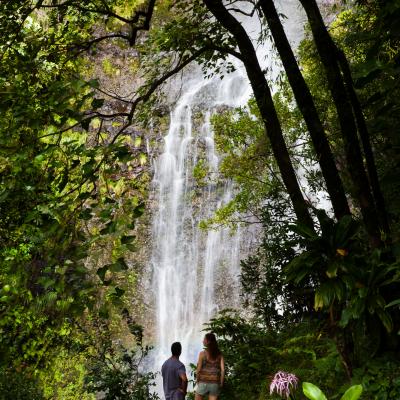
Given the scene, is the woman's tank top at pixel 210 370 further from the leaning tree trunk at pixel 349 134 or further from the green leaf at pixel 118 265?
the green leaf at pixel 118 265

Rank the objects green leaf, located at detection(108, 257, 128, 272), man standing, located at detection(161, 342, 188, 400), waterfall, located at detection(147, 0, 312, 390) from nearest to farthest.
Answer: green leaf, located at detection(108, 257, 128, 272)
man standing, located at detection(161, 342, 188, 400)
waterfall, located at detection(147, 0, 312, 390)

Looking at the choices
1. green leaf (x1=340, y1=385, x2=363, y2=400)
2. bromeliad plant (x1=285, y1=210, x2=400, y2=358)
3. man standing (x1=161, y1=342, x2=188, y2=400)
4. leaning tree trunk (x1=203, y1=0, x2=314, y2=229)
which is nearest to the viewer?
green leaf (x1=340, y1=385, x2=363, y2=400)

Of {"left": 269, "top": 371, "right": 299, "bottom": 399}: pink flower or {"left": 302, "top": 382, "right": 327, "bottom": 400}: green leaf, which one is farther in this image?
{"left": 269, "top": 371, "right": 299, "bottom": 399}: pink flower

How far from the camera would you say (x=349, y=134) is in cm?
547

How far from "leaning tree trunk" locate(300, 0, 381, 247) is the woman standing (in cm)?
265

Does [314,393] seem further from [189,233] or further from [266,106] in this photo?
[189,233]

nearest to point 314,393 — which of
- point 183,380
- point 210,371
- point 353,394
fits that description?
point 353,394

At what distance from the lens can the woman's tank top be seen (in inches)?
270

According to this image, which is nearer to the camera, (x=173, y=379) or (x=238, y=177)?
(x=173, y=379)

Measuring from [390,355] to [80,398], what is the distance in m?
9.95

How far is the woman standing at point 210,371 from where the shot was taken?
6.86 metres

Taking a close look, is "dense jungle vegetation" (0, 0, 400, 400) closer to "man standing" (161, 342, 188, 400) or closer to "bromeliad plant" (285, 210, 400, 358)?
"bromeliad plant" (285, 210, 400, 358)

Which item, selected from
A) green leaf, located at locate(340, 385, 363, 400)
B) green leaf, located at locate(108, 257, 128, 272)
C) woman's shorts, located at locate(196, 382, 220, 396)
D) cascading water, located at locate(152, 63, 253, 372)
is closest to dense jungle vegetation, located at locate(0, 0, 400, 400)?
green leaf, located at locate(108, 257, 128, 272)

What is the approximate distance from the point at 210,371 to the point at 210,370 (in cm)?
1
